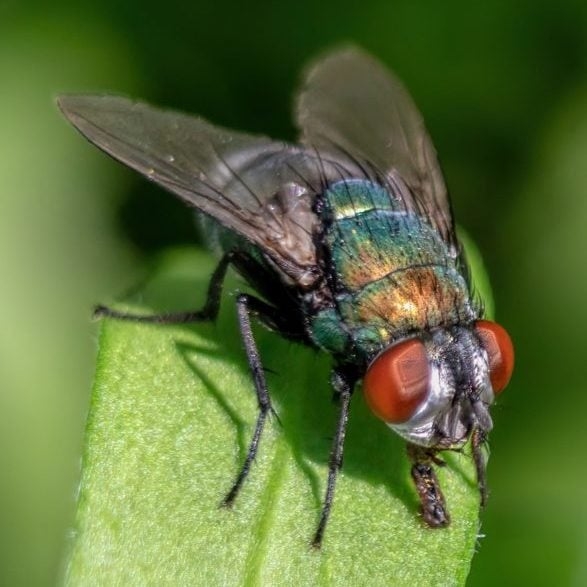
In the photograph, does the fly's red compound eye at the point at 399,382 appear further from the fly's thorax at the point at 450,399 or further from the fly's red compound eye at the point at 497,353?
the fly's red compound eye at the point at 497,353

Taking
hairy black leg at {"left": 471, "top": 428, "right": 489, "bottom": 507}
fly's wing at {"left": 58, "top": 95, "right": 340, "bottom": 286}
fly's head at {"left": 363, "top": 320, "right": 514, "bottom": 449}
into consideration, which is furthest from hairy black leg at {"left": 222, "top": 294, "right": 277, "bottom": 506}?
hairy black leg at {"left": 471, "top": 428, "right": 489, "bottom": 507}

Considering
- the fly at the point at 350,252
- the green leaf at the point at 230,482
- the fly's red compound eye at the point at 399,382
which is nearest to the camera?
the green leaf at the point at 230,482

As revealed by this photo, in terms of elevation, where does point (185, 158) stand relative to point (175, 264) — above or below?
above

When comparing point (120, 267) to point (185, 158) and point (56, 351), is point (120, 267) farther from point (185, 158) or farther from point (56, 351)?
point (185, 158)

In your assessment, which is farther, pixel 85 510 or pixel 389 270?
pixel 389 270

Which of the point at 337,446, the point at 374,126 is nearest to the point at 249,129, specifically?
the point at 374,126

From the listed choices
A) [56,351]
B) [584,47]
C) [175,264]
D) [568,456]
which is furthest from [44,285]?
[584,47]

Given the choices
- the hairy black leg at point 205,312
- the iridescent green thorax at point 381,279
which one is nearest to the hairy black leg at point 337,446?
the iridescent green thorax at point 381,279
